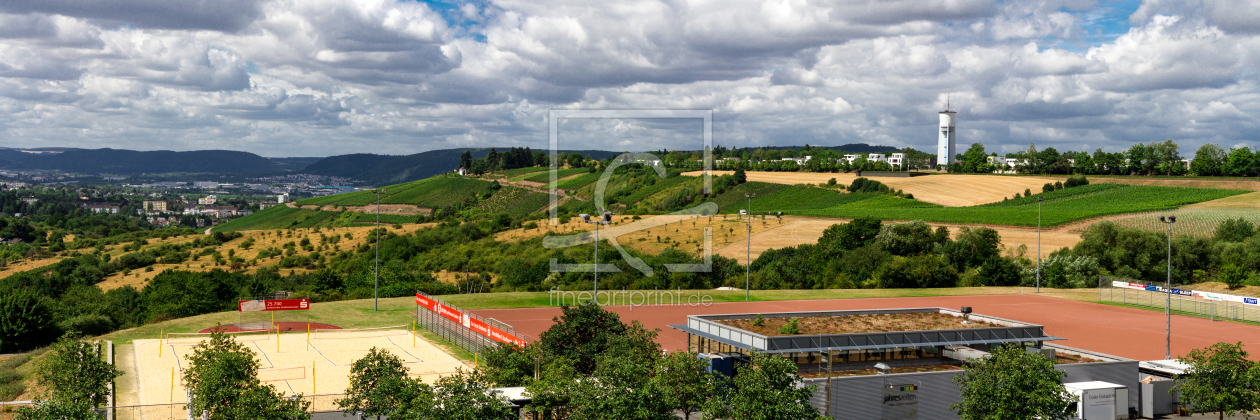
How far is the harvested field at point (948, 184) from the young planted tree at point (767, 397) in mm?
89803

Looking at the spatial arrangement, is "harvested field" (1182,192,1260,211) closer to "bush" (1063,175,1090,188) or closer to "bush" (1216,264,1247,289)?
"bush" (1063,175,1090,188)

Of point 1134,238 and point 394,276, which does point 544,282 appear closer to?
point 394,276

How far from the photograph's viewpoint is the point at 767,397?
17297 mm

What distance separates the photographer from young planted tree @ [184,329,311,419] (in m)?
16.4

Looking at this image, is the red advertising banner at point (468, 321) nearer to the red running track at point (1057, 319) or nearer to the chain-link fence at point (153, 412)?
the red running track at point (1057, 319)

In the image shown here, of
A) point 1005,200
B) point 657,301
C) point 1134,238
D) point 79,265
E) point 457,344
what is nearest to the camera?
point 457,344

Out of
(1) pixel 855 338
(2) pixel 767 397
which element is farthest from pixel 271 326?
(2) pixel 767 397

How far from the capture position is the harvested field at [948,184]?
10775 cm

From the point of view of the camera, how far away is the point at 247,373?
2019cm

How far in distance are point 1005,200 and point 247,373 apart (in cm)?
10376

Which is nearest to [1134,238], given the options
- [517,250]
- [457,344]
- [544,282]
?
[544,282]

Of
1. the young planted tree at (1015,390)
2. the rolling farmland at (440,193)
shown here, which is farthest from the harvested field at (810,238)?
the rolling farmland at (440,193)

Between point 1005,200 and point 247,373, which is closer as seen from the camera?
point 247,373

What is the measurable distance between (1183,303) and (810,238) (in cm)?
3479
